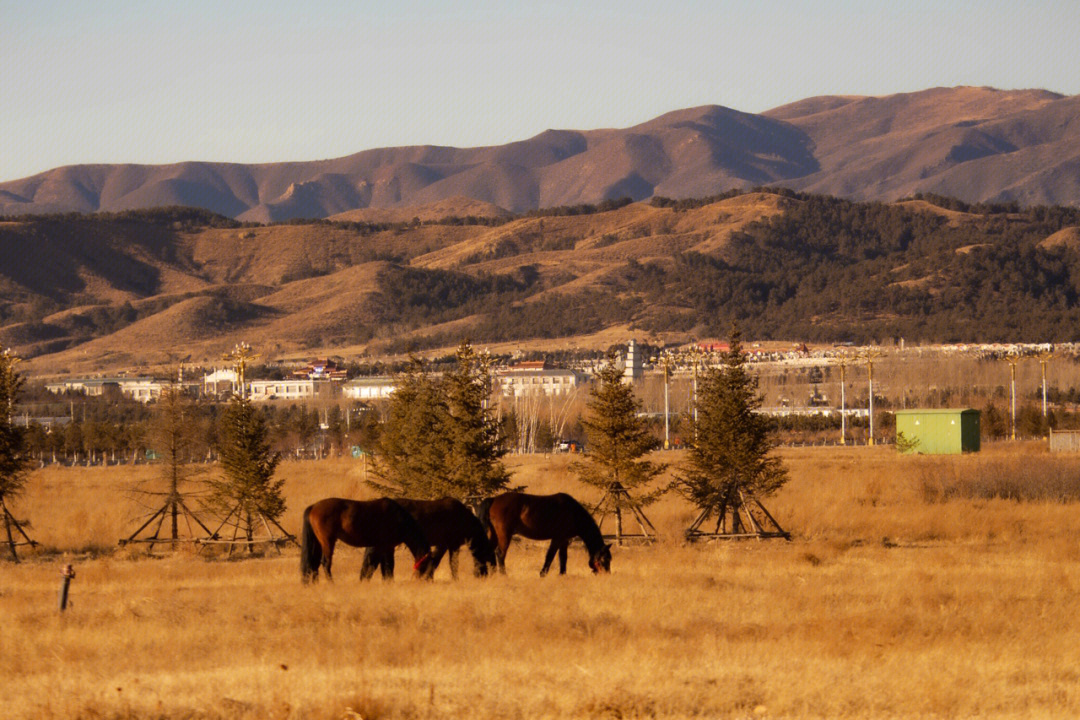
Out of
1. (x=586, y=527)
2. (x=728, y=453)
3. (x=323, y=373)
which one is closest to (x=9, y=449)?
(x=586, y=527)

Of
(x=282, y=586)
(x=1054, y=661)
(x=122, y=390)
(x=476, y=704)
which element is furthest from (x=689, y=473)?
(x=122, y=390)

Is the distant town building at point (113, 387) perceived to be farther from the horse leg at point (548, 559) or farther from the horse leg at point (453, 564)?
the horse leg at point (548, 559)

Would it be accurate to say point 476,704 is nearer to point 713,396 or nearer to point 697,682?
point 697,682

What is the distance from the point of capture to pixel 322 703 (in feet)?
47.0

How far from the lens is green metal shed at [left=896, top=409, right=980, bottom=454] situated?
83.5 metres

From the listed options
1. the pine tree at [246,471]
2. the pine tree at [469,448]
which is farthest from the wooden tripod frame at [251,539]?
the pine tree at [469,448]

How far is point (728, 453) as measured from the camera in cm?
3697

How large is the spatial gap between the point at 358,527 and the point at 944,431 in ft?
219

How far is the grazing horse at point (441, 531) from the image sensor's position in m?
24.1

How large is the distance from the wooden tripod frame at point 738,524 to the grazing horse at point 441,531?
11.8m

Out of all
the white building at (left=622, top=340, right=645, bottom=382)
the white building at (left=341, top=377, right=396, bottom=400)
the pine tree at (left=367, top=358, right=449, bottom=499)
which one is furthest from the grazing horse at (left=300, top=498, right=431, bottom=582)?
the white building at (left=341, top=377, right=396, bottom=400)

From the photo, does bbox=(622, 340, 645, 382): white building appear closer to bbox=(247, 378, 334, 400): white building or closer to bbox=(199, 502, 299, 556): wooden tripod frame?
bbox=(247, 378, 334, 400): white building

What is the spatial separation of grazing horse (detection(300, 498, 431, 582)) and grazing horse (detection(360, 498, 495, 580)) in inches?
13.7

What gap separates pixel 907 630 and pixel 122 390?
544 ft
